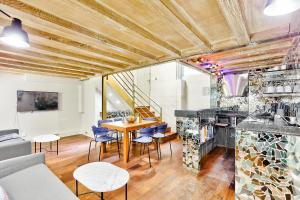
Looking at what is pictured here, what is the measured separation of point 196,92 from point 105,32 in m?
4.25

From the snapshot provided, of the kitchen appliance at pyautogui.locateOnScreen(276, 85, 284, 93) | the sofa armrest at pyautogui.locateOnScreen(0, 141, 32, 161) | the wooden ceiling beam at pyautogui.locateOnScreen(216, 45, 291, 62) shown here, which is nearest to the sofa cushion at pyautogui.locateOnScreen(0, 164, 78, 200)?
the sofa armrest at pyautogui.locateOnScreen(0, 141, 32, 161)

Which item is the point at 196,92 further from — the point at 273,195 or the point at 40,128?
the point at 40,128

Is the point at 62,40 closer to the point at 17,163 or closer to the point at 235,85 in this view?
the point at 17,163

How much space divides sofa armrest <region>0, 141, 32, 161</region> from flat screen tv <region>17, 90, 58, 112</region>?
9.04ft

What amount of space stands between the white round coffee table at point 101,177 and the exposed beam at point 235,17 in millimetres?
1976

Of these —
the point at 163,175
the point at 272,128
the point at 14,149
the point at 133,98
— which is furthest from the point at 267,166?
the point at 133,98

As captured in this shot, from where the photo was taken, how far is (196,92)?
5.62 metres

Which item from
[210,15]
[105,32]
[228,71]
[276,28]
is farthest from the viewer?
[228,71]

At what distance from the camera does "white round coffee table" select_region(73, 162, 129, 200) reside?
153 cm

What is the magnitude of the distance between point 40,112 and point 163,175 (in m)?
4.86

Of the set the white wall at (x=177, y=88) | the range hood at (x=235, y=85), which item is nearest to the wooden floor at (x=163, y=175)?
the range hood at (x=235, y=85)

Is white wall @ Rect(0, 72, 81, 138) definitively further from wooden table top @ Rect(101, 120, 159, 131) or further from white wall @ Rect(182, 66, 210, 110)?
white wall @ Rect(182, 66, 210, 110)

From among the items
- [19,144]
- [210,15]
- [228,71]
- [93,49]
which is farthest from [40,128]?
[228,71]

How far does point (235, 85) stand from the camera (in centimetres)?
452
